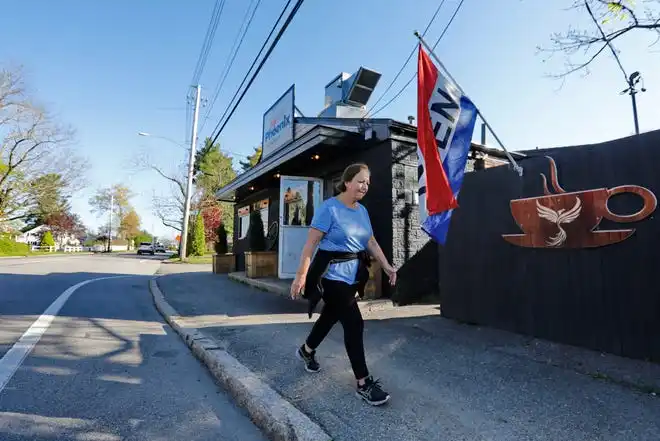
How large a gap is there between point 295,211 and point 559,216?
6.10m

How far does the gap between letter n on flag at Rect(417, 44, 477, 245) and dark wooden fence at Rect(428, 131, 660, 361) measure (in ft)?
3.32

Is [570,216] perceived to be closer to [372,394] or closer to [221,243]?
[372,394]

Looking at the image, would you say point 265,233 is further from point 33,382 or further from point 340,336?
point 33,382

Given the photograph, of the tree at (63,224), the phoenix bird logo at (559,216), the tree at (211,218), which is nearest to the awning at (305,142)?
the phoenix bird logo at (559,216)

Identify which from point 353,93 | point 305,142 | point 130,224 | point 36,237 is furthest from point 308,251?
point 130,224

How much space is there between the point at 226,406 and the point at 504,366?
2544mm

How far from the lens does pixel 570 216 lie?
13.4ft

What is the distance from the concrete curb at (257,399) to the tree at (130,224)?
7701cm

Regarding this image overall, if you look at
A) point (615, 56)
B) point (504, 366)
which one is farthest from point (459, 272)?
point (615, 56)

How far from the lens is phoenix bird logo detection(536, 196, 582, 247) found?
402 cm

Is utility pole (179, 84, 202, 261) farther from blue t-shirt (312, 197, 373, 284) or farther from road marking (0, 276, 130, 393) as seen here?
blue t-shirt (312, 197, 373, 284)

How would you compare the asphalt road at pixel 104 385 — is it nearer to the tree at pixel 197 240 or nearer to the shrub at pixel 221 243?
the shrub at pixel 221 243

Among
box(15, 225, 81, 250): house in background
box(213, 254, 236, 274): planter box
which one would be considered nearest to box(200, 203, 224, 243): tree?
box(213, 254, 236, 274): planter box

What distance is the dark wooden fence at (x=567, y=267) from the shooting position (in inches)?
139
